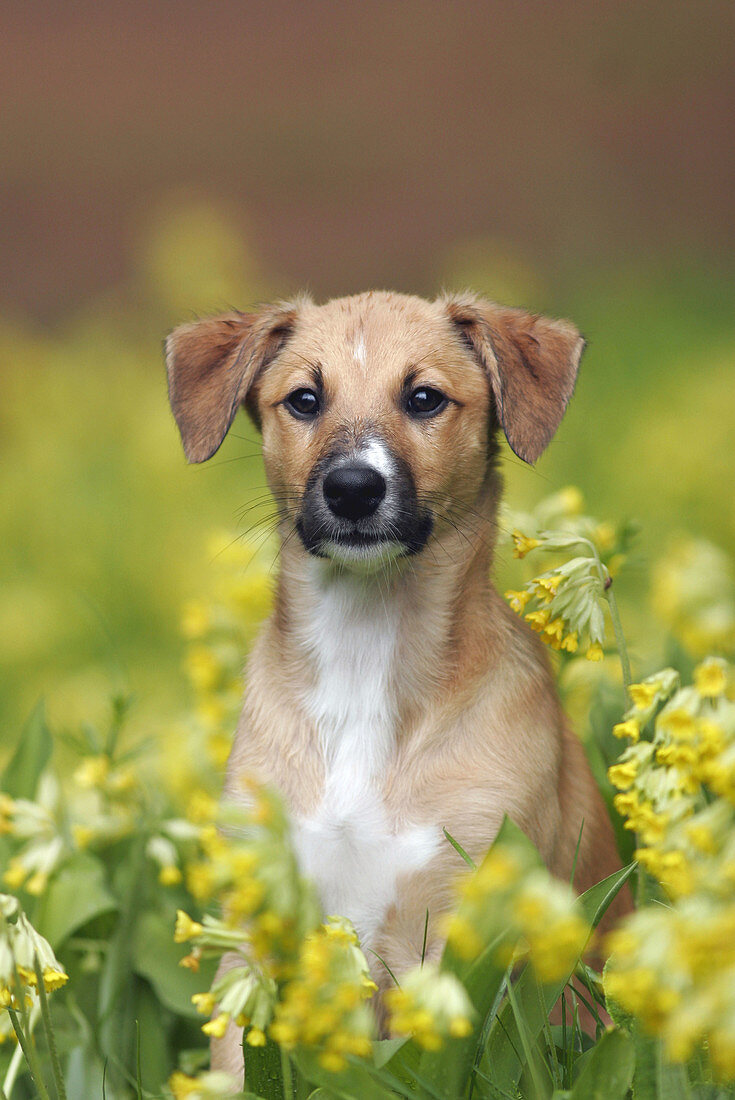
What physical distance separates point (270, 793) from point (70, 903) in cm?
197

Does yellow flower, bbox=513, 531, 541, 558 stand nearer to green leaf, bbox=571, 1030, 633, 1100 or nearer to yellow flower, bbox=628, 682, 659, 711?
yellow flower, bbox=628, 682, 659, 711

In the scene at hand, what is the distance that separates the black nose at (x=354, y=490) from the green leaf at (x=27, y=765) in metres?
1.43

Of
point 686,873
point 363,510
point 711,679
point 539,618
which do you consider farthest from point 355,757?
point 686,873

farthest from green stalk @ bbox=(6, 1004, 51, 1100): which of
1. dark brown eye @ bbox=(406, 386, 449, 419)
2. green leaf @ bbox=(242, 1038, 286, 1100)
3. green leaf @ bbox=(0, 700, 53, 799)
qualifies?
dark brown eye @ bbox=(406, 386, 449, 419)

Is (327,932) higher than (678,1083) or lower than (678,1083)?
higher

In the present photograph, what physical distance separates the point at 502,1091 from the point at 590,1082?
9.5 inches

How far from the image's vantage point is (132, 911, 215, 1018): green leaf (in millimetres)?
3373

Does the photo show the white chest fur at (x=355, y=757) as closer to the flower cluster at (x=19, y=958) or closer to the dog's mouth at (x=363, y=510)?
the dog's mouth at (x=363, y=510)

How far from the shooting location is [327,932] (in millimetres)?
2023

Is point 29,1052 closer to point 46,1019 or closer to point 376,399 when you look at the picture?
point 46,1019

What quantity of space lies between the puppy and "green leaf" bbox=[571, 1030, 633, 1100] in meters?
0.68

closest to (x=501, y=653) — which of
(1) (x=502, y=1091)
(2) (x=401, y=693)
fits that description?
(2) (x=401, y=693)

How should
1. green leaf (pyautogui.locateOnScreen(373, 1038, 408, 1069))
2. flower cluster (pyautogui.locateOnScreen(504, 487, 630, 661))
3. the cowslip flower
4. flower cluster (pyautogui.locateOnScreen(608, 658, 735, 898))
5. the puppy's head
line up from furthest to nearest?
the puppy's head → flower cluster (pyautogui.locateOnScreen(504, 487, 630, 661)) → green leaf (pyautogui.locateOnScreen(373, 1038, 408, 1069)) → the cowslip flower → flower cluster (pyautogui.locateOnScreen(608, 658, 735, 898))

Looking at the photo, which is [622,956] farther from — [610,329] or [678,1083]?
[610,329]
